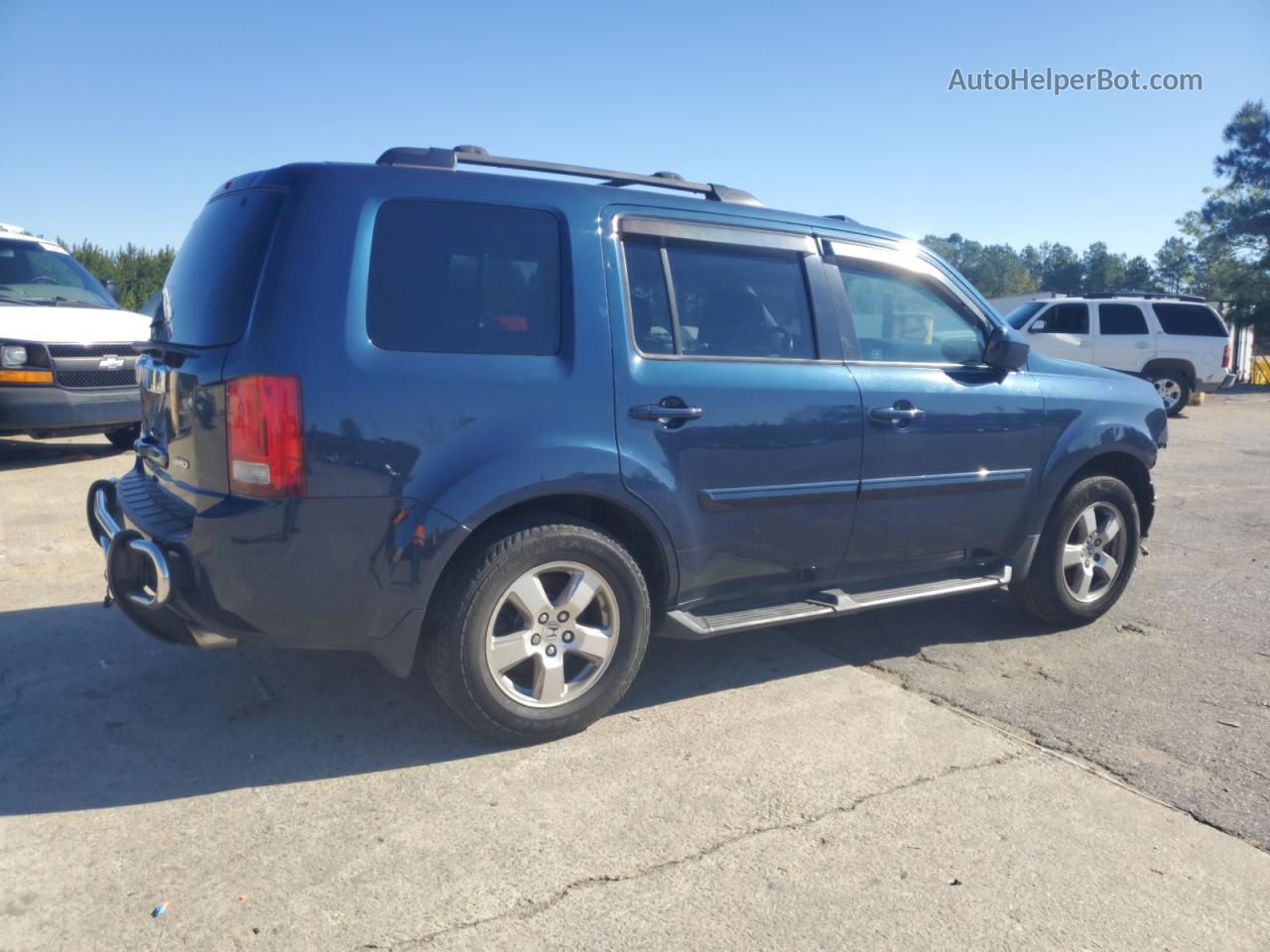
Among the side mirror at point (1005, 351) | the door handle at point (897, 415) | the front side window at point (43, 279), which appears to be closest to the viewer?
the door handle at point (897, 415)

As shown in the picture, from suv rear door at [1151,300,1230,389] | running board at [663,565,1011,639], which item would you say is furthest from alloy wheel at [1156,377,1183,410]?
running board at [663,565,1011,639]

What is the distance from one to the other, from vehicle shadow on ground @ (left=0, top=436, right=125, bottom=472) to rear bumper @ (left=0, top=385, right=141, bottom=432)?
75 cm

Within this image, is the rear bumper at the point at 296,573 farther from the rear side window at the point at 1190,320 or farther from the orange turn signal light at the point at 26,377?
the rear side window at the point at 1190,320

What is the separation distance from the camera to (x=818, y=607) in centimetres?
420

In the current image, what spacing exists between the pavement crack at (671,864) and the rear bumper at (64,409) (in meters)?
6.96

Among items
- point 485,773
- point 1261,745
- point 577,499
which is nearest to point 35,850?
point 485,773

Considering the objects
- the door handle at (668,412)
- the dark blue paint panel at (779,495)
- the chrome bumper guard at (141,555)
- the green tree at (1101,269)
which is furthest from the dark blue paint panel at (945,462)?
the green tree at (1101,269)

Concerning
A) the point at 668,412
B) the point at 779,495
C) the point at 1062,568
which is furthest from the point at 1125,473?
the point at 668,412

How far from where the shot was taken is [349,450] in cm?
317

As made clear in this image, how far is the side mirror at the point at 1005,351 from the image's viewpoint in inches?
185

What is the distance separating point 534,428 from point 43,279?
320 inches

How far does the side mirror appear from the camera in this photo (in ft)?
15.4

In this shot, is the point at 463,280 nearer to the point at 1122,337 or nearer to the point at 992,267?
the point at 1122,337

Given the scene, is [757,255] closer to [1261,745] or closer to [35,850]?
[1261,745]
